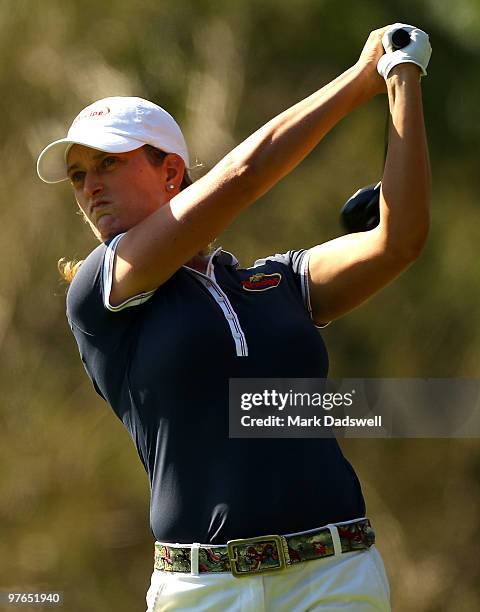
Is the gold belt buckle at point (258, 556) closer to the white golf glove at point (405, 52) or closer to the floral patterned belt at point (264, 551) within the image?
the floral patterned belt at point (264, 551)

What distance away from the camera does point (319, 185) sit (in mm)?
5586

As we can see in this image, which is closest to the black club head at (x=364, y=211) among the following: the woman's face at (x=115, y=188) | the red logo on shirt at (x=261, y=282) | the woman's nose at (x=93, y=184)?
the red logo on shirt at (x=261, y=282)

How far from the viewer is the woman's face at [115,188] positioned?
214 cm

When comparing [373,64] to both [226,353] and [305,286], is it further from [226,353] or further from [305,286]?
[226,353]

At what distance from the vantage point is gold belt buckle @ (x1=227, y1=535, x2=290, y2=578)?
1.92 m

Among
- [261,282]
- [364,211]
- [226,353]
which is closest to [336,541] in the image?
[226,353]

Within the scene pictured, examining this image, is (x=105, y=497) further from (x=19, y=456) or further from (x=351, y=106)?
(x=351, y=106)

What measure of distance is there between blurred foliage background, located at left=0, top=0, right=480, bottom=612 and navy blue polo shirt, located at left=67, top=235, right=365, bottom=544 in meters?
3.44

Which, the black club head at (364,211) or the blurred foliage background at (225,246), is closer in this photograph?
the black club head at (364,211)

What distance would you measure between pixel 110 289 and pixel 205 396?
0.23 metres

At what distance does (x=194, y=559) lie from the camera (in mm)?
1961

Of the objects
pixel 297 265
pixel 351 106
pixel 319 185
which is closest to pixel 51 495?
pixel 319 185

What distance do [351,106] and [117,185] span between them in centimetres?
45

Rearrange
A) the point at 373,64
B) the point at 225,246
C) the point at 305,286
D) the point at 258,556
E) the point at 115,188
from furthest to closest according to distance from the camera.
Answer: the point at 225,246 < the point at 305,286 < the point at 115,188 < the point at 373,64 < the point at 258,556
